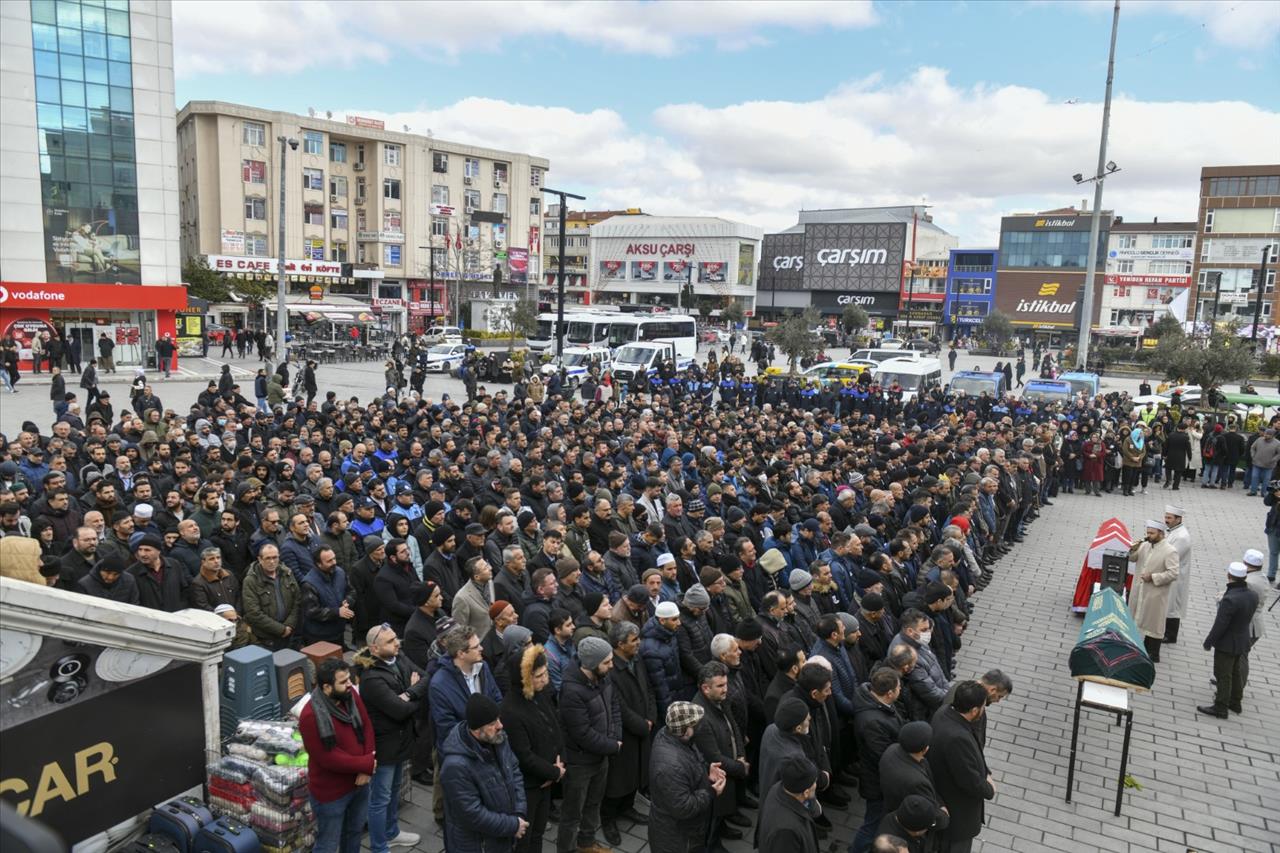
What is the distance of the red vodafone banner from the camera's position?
1161 inches

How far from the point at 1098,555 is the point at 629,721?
279 inches

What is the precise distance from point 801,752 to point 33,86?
3573cm

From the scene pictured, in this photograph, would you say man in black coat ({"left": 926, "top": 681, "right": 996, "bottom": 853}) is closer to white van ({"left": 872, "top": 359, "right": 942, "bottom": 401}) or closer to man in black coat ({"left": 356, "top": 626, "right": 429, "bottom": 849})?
man in black coat ({"left": 356, "top": 626, "right": 429, "bottom": 849})

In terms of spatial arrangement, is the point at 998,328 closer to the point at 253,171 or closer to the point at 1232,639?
the point at 253,171

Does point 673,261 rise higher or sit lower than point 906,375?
higher

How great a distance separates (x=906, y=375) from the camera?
85.7ft

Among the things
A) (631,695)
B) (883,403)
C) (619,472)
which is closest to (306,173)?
(883,403)

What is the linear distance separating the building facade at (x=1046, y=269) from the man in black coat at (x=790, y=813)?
270 ft

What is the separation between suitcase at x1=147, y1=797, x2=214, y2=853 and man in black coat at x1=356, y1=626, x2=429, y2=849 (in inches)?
39.3

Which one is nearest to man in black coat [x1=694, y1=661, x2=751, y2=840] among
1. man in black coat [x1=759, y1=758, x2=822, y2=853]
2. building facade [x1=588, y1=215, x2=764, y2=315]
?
man in black coat [x1=759, y1=758, x2=822, y2=853]

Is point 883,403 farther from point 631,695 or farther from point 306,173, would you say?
point 306,173

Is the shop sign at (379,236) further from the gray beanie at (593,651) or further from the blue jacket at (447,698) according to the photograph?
the gray beanie at (593,651)

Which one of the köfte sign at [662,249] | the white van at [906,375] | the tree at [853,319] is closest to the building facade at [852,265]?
the köfte sign at [662,249]

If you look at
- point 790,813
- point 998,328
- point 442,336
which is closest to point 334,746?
point 790,813
